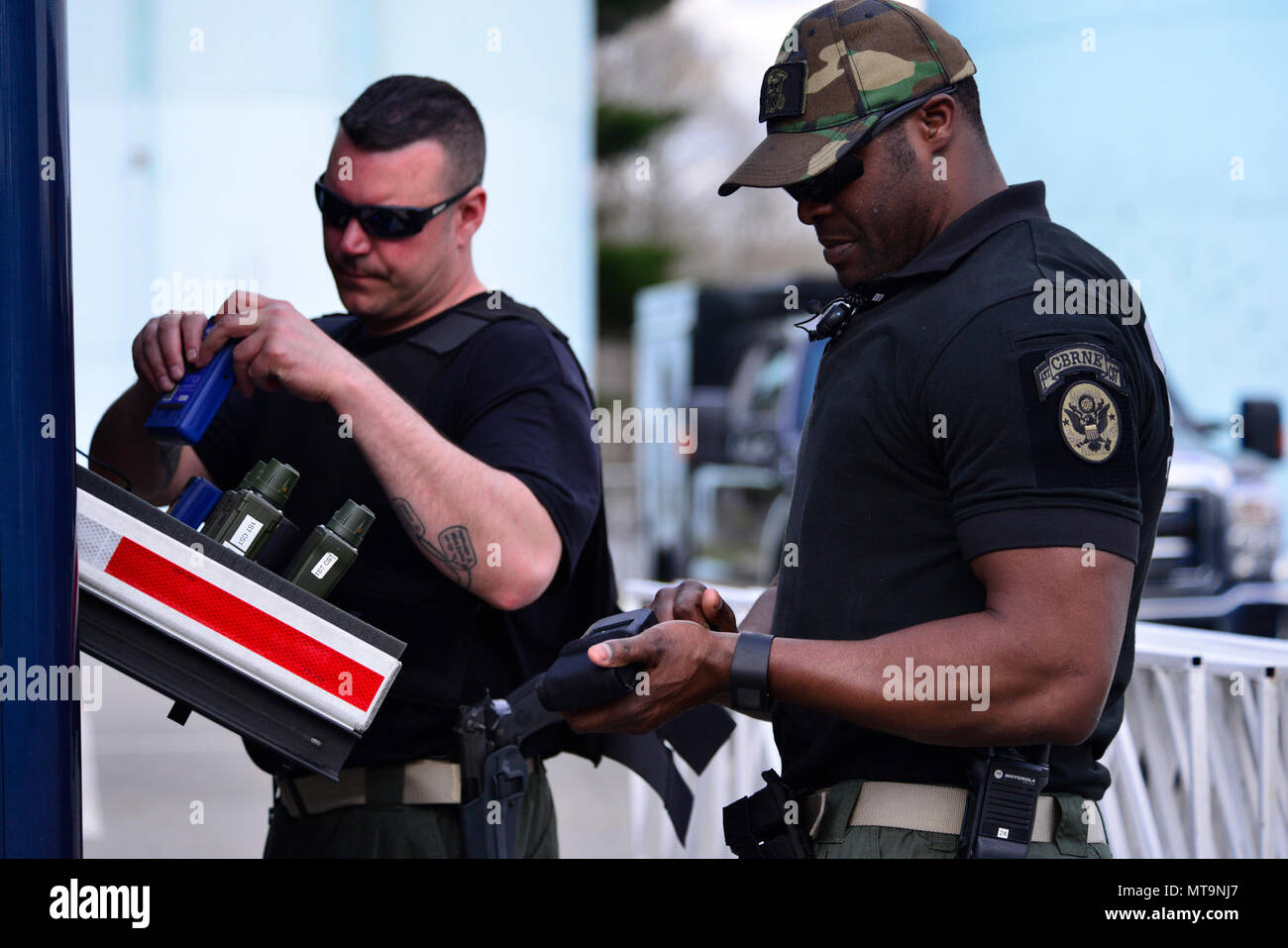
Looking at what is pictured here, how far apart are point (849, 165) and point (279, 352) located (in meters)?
0.84

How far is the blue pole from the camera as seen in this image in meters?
1.51

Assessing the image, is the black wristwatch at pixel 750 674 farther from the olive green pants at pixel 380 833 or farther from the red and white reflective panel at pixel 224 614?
the olive green pants at pixel 380 833

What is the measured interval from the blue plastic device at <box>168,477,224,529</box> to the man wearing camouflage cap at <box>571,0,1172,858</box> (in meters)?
0.67

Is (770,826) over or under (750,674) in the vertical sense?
under

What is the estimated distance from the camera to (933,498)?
1.82 metres

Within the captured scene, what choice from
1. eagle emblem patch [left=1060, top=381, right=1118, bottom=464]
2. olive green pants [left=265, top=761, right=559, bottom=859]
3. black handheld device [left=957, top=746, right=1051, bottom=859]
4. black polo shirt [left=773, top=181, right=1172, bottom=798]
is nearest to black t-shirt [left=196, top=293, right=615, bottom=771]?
olive green pants [left=265, top=761, right=559, bottom=859]

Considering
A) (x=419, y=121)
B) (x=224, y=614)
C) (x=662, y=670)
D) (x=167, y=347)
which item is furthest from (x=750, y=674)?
(x=419, y=121)

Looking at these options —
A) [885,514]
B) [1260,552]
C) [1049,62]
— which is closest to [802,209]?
[885,514]

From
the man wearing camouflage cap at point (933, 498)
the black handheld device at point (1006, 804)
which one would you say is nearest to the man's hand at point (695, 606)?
the man wearing camouflage cap at point (933, 498)

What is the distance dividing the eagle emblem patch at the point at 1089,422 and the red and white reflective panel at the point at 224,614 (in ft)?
2.99

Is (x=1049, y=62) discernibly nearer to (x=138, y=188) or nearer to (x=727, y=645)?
(x=138, y=188)

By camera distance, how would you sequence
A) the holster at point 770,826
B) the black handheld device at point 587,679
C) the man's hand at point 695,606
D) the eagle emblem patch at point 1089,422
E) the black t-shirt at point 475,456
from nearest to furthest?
the eagle emblem patch at point 1089,422 → the black handheld device at point 587,679 → the holster at point 770,826 → the man's hand at point 695,606 → the black t-shirt at point 475,456

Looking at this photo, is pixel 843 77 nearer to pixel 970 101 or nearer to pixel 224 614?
pixel 970 101

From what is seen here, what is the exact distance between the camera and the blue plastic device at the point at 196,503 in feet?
6.84
